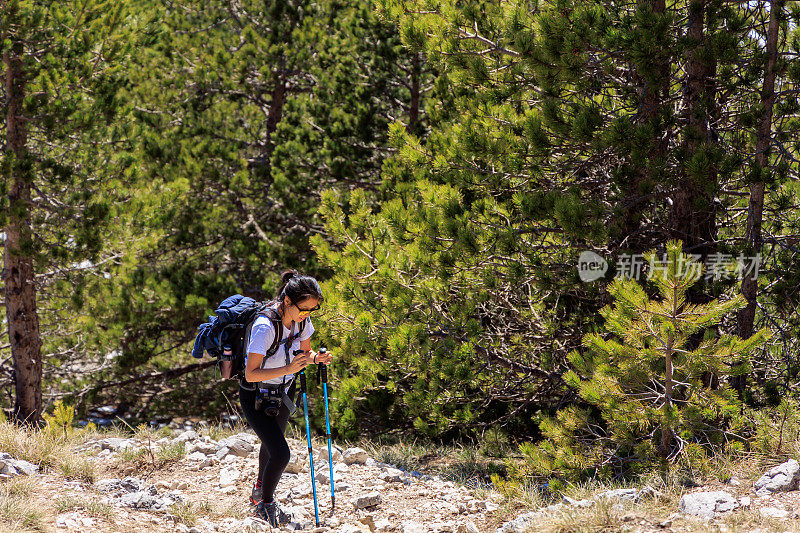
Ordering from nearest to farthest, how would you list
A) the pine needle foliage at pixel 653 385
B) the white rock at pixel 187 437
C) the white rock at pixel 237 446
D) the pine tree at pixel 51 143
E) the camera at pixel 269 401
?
1. the camera at pixel 269 401
2. the pine needle foliage at pixel 653 385
3. the white rock at pixel 237 446
4. the white rock at pixel 187 437
5. the pine tree at pixel 51 143

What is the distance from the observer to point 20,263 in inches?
378

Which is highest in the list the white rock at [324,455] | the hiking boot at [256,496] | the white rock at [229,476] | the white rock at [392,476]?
the hiking boot at [256,496]

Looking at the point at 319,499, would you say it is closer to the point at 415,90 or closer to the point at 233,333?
the point at 233,333

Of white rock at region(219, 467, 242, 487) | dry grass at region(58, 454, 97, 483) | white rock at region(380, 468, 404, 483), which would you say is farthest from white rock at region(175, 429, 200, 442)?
white rock at region(380, 468, 404, 483)

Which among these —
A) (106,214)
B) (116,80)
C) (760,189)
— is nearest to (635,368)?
(760,189)

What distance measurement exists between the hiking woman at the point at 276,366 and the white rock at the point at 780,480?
317cm

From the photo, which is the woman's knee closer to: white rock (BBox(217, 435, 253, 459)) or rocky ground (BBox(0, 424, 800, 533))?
rocky ground (BBox(0, 424, 800, 533))

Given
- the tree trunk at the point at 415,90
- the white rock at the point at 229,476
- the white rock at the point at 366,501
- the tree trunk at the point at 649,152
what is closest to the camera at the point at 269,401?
the white rock at the point at 366,501

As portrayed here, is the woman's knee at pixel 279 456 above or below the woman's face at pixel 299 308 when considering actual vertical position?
below

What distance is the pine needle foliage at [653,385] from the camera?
5109 mm

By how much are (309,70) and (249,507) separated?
880cm

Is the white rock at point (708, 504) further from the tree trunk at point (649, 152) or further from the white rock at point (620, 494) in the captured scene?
the tree trunk at point (649, 152)

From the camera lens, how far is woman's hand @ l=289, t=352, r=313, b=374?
4891 mm

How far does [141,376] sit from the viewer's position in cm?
1266
